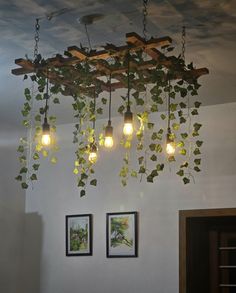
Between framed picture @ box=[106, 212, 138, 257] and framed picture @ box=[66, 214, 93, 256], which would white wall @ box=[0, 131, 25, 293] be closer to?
framed picture @ box=[66, 214, 93, 256]

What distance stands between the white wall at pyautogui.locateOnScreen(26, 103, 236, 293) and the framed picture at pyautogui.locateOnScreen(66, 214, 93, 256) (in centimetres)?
7

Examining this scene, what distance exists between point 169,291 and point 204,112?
180 centimetres

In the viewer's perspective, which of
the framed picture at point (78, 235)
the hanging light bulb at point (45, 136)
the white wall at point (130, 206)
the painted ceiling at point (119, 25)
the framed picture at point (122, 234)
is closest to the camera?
the painted ceiling at point (119, 25)

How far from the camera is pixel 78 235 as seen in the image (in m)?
6.36

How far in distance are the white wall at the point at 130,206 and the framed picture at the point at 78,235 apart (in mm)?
67

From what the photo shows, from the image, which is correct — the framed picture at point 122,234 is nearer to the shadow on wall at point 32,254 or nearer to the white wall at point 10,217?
the shadow on wall at point 32,254

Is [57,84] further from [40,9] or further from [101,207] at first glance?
[101,207]

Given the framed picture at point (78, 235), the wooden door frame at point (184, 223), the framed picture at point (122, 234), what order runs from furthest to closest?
1. the framed picture at point (78, 235)
2. the framed picture at point (122, 234)
3. the wooden door frame at point (184, 223)

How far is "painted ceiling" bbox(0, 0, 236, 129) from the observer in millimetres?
3699

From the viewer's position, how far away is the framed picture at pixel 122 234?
237 inches

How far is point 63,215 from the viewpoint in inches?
258

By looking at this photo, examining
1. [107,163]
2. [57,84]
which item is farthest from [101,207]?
[57,84]

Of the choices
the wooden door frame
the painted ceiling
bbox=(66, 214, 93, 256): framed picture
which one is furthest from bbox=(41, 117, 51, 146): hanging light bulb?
bbox=(66, 214, 93, 256): framed picture

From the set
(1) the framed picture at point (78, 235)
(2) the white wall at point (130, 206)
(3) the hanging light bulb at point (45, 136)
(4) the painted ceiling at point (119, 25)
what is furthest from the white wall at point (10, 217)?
(3) the hanging light bulb at point (45, 136)
